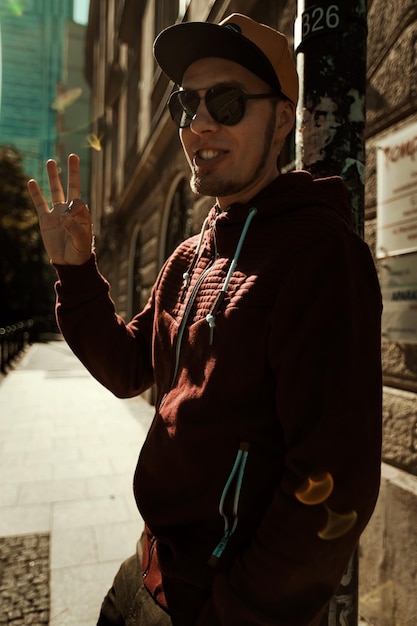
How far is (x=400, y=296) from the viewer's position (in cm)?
285

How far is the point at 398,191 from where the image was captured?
9.36ft

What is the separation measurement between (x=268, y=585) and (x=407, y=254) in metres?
2.16

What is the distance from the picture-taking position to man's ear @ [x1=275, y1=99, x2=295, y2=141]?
1559 mm

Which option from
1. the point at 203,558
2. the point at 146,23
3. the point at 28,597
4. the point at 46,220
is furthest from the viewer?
the point at 146,23

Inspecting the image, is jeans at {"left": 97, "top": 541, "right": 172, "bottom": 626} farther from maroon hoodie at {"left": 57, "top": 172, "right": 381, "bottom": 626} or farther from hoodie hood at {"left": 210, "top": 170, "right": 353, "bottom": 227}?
hoodie hood at {"left": 210, "top": 170, "right": 353, "bottom": 227}

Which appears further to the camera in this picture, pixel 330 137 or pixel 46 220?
pixel 46 220

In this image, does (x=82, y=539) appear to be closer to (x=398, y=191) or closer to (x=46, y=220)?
(x=46, y=220)

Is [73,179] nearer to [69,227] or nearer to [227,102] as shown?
[69,227]

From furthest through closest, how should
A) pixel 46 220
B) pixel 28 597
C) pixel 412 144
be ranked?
pixel 28 597, pixel 412 144, pixel 46 220

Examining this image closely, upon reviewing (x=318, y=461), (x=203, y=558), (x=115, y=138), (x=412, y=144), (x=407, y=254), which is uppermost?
(x=115, y=138)

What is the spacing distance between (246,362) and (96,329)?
2.33ft

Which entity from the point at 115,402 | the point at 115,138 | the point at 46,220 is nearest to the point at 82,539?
the point at 46,220

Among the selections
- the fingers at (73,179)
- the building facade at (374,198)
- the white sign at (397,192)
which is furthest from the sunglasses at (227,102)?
the building facade at (374,198)

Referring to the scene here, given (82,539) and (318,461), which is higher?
(318,461)
